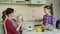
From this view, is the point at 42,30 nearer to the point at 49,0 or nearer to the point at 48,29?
the point at 48,29

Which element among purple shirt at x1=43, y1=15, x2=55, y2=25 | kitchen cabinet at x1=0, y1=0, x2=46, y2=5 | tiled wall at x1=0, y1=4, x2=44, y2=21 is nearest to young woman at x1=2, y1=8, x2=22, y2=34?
purple shirt at x1=43, y1=15, x2=55, y2=25

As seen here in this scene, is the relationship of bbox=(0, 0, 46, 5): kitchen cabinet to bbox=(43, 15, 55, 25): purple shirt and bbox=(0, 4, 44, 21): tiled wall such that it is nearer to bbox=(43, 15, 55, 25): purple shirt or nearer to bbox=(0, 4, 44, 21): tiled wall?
bbox=(0, 4, 44, 21): tiled wall

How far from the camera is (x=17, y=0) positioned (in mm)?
4145

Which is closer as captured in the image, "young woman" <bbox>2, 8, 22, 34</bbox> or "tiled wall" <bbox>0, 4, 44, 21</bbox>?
"young woman" <bbox>2, 8, 22, 34</bbox>

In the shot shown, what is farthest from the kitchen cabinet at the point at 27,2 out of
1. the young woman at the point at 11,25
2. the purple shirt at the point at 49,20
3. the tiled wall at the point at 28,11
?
the purple shirt at the point at 49,20

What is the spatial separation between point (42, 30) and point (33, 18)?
175cm

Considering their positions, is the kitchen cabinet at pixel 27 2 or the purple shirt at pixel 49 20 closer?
the purple shirt at pixel 49 20

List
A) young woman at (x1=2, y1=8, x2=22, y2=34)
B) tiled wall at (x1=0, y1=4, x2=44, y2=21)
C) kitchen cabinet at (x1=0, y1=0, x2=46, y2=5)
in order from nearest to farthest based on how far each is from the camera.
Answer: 1. young woman at (x1=2, y1=8, x2=22, y2=34)
2. kitchen cabinet at (x1=0, y1=0, x2=46, y2=5)
3. tiled wall at (x1=0, y1=4, x2=44, y2=21)

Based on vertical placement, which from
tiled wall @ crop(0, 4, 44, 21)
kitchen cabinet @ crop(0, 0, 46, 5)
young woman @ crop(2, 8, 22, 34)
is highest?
kitchen cabinet @ crop(0, 0, 46, 5)

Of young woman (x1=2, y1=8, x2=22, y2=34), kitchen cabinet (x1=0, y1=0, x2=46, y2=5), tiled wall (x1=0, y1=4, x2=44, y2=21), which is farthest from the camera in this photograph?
tiled wall (x1=0, y1=4, x2=44, y2=21)

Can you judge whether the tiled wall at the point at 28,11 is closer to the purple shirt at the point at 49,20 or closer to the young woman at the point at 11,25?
the young woman at the point at 11,25

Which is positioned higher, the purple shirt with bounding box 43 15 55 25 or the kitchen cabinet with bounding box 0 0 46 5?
the kitchen cabinet with bounding box 0 0 46 5

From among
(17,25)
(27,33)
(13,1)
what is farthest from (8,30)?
(13,1)

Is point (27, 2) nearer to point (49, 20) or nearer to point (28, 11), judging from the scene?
point (28, 11)
